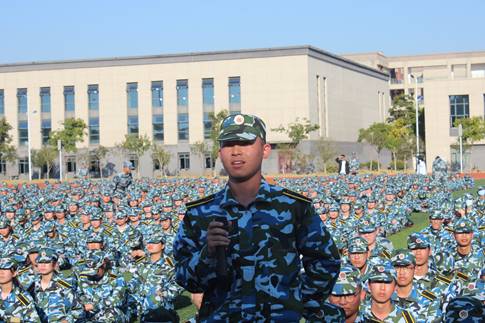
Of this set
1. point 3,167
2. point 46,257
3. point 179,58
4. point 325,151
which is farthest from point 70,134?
point 46,257

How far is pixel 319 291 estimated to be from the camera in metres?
3.36

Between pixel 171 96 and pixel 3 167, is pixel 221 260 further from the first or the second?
pixel 3 167

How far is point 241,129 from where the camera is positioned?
3346 mm

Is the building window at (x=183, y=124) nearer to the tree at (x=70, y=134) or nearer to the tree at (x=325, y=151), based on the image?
the tree at (x=70, y=134)

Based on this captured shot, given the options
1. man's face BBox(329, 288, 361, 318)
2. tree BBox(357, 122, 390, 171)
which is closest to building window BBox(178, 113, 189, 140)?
tree BBox(357, 122, 390, 171)

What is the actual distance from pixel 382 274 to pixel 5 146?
60.1 meters

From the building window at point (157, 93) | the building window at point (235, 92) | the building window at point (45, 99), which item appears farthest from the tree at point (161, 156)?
the building window at point (45, 99)

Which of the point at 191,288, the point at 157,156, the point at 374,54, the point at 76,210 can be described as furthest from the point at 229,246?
the point at 374,54

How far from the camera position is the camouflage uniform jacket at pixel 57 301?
7.96 metres

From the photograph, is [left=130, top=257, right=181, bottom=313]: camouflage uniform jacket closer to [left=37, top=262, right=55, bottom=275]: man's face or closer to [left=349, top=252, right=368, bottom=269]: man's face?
[left=37, top=262, right=55, bottom=275]: man's face

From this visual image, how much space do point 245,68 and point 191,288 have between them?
60.0m

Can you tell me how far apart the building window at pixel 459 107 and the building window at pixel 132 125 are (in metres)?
25.6

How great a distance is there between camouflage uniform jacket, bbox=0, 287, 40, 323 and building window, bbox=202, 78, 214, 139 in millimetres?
56372

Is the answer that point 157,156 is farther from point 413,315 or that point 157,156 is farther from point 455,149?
point 413,315
